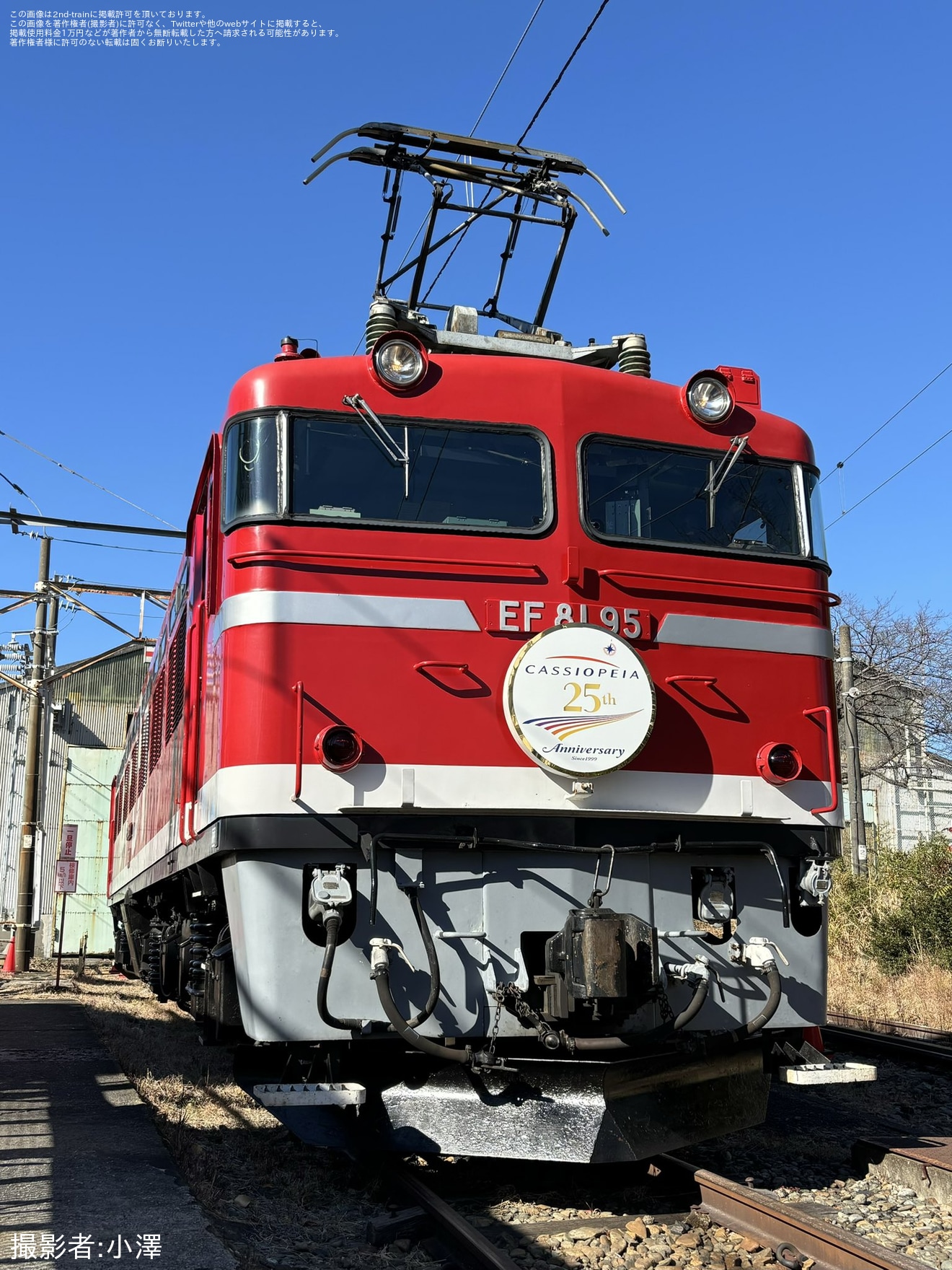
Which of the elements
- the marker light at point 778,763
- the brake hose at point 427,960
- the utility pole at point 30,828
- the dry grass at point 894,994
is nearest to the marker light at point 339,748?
the brake hose at point 427,960

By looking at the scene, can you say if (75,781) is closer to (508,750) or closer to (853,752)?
(853,752)

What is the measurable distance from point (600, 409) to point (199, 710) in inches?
107

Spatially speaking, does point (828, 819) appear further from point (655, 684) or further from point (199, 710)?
point (199, 710)

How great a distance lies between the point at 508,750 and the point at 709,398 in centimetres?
227

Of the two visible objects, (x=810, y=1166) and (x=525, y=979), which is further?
(x=810, y=1166)

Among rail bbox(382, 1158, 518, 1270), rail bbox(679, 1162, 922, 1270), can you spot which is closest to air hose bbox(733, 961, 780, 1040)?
rail bbox(679, 1162, 922, 1270)

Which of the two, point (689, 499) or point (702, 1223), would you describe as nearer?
point (702, 1223)

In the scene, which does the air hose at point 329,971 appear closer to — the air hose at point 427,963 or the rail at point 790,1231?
the air hose at point 427,963

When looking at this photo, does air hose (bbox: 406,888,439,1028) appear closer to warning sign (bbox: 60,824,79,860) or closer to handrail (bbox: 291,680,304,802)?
handrail (bbox: 291,680,304,802)

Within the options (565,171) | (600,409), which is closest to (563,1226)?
(600,409)

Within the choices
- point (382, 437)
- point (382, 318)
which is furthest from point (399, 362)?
point (382, 318)

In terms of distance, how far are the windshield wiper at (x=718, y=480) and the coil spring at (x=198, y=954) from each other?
363 cm

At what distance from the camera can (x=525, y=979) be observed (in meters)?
5.16

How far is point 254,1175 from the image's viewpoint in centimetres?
596
